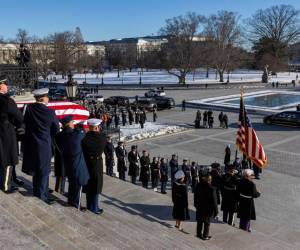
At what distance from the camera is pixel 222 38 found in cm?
6738

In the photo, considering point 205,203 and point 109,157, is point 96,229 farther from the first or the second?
point 109,157

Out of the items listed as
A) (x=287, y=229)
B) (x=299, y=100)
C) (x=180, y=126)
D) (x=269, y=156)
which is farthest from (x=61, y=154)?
(x=299, y=100)

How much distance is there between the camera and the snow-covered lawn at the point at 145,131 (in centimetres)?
2316

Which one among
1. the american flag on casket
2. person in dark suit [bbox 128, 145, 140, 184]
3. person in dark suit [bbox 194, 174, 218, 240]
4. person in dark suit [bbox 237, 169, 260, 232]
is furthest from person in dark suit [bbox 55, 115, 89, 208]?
person in dark suit [bbox 128, 145, 140, 184]

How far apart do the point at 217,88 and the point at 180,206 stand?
1930 inches

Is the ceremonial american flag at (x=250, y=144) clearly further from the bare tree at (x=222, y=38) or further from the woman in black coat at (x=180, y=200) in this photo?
the bare tree at (x=222, y=38)

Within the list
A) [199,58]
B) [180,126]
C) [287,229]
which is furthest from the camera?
[199,58]

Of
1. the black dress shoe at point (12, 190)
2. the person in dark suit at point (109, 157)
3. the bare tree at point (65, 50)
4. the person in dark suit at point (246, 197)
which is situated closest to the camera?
the black dress shoe at point (12, 190)

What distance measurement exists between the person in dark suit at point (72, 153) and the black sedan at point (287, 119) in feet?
72.0

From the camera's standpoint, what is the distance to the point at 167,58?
66.1 metres

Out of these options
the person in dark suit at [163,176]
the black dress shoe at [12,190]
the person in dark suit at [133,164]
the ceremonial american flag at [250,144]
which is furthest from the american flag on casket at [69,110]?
the black dress shoe at [12,190]

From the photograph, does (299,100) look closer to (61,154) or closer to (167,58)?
(167,58)


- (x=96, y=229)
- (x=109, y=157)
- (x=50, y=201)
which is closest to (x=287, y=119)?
(x=109, y=157)

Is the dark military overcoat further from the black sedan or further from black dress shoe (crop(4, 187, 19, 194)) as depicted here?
the black sedan
